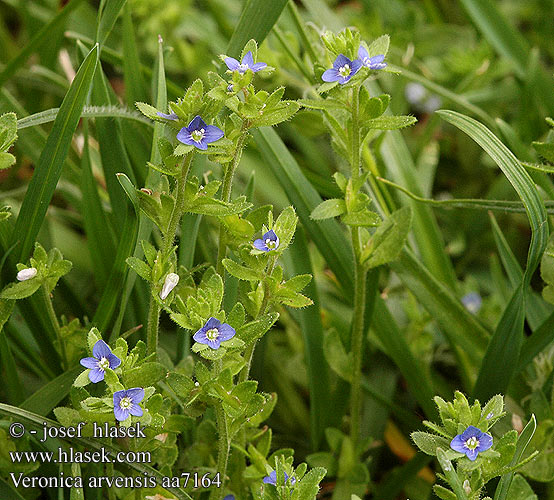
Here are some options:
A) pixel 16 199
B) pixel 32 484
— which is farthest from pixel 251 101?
pixel 16 199

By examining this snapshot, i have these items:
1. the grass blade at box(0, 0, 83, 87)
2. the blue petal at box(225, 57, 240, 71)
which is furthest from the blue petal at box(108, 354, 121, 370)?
the grass blade at box(0, 0, 83, 87)

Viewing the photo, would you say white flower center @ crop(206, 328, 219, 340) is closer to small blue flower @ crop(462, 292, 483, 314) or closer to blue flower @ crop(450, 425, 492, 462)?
blue flower @ crop(450, 425, 492, 462)

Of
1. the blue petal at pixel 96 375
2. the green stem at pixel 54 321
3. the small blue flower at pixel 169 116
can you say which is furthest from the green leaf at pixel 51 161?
the blue petal at pixel 96 375

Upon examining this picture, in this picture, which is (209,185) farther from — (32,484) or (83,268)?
(83,268)

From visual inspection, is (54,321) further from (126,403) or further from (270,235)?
(270,235)

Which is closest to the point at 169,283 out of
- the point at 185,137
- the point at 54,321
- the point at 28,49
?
the point at 185,137

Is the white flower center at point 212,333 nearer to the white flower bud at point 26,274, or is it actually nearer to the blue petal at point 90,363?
the blue petal at point 90,363
